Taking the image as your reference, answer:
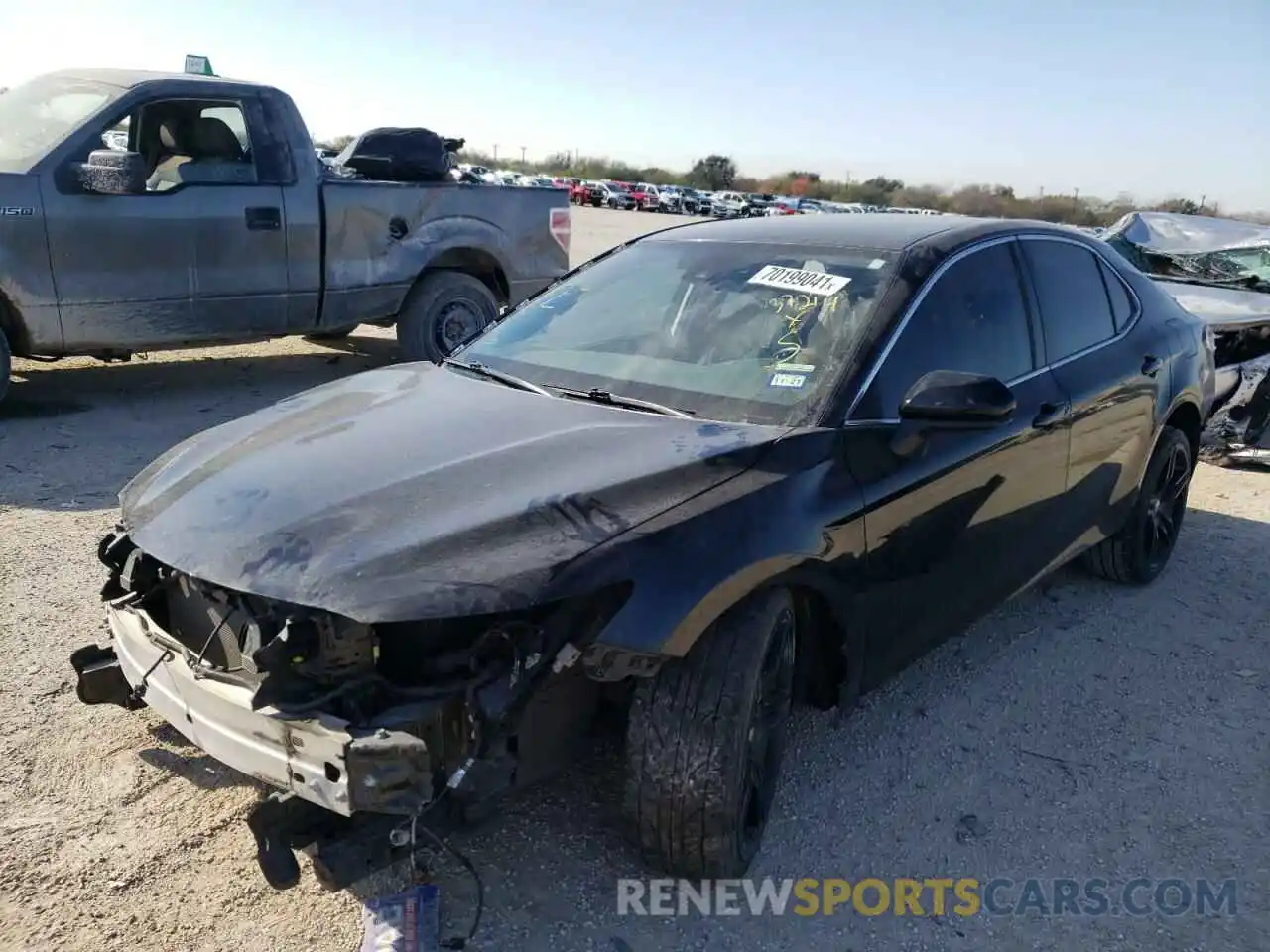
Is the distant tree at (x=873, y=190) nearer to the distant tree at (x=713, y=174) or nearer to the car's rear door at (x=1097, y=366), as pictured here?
the distant tree at (x=713, y=174)

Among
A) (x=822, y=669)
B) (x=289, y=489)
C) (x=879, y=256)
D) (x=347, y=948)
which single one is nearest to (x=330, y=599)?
(x=289, y=489)

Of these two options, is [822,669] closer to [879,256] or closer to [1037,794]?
[1037,794]

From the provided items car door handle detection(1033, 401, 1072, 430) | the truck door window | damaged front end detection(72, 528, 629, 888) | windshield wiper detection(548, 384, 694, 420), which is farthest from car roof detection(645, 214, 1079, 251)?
the truck door window

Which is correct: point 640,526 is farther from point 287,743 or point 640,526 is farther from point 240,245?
point 240,245

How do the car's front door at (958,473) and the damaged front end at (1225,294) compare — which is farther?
the damaged front end at (1225,294)

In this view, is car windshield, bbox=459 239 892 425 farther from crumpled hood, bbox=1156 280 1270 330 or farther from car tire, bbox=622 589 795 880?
crumpled hood, bbox=1156 280 1270 330

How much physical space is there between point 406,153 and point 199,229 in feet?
6.88

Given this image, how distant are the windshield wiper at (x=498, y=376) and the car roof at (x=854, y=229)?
0.97m

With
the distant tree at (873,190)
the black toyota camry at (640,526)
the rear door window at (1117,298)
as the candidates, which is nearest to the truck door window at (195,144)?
the black toyota camry at (640,526)

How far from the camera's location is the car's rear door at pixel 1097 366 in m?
3.94

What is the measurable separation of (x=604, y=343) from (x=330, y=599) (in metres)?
1.63

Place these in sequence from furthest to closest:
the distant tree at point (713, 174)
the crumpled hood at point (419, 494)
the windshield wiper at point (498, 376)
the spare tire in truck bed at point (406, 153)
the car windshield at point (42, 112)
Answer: the distant tree at point (713, 174) < the spare tire in truck bed at point (406, 153) < the car windshield at point (42, 112) < the windshield wiper at point (498, 376) < the crumpled hood at point (419, 494)

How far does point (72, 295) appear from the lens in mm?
6535

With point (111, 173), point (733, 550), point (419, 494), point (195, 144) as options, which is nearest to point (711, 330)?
point (733, 550)
